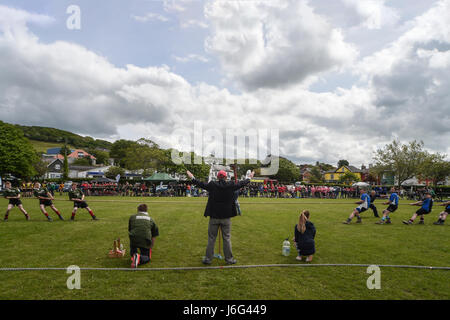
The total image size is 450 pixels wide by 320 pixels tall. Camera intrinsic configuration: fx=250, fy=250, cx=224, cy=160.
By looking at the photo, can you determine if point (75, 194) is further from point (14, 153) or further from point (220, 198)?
point (14, 153)

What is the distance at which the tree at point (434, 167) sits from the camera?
4628 cm

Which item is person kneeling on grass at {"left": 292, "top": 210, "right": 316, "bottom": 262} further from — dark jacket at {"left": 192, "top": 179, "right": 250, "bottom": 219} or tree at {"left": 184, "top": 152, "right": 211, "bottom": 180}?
tree at {"left": 184, "top": 152, "right": 211, "bottom": 180}

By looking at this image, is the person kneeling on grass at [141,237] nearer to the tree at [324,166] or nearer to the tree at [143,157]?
the tree at [143,157]

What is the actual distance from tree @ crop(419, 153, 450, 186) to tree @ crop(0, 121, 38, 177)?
71707 mm

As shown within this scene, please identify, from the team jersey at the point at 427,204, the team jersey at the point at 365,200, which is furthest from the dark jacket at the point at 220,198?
the team jersey at the point at 427,204

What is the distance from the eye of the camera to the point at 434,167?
48969 mm

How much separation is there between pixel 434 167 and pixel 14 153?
78505 millimetres

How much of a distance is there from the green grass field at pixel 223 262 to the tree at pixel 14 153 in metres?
42.9

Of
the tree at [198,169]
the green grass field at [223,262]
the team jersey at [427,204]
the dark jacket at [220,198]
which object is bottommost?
the green grass field at [223,262]

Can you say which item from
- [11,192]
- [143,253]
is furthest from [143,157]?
[143,253]

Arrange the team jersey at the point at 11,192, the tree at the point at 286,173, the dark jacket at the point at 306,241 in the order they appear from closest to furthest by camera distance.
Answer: the dark jacket at the point at 306,241
the team jersey at the point at 11,192
the tree at the point at 286,173

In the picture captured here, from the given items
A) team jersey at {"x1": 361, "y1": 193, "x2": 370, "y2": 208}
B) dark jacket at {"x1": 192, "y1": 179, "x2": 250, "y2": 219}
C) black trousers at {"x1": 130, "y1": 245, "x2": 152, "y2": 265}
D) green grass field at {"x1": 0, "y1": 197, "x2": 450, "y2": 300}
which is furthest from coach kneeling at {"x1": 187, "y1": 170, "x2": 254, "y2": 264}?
team jersey at {"x1": 361, "y1": 193, "x2": 370, "y2": 208}
